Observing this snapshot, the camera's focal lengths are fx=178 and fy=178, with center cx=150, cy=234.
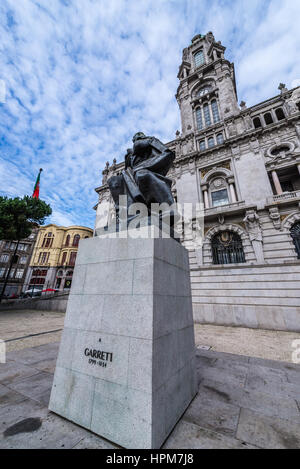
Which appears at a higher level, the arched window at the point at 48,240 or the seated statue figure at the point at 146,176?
the arched window at the point at 48,240

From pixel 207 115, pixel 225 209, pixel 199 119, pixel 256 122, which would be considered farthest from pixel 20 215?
pixel 256 122

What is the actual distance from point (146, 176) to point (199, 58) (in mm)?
36881

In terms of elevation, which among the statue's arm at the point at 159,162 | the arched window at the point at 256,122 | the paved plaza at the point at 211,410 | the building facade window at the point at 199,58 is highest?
the building facade window at the point at 199,58

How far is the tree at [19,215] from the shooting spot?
16766 mm

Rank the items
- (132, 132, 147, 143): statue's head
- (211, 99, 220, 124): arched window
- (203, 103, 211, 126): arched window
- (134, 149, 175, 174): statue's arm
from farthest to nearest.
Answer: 1. (203, 103, 211, 126): arched window
2. (211, 99, 220, 124): arched window
3. (132, 132, 147, 143): statue's head
4. (134, 149, 175, 174): statue's arm

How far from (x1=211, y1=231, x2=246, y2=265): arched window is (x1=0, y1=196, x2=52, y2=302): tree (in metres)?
18.0

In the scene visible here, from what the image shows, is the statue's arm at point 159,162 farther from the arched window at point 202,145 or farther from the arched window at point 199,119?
the arched window at point 199,119

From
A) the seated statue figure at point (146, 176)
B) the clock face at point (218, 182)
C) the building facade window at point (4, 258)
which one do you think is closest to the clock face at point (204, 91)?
the clock face at point (218, 182)

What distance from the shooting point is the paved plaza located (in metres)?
1.92

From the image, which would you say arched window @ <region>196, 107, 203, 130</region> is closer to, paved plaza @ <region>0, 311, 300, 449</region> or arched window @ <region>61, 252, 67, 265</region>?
paved plaza @ <region>0, 311, 300, 449</region>

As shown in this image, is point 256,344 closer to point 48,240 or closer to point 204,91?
point 204,91

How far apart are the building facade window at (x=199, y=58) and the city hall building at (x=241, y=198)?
10.9 feet

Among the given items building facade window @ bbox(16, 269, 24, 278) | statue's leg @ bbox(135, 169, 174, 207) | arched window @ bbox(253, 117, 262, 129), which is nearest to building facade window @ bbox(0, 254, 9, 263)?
building facade window @ bbox(16, 269, 24, 278)
